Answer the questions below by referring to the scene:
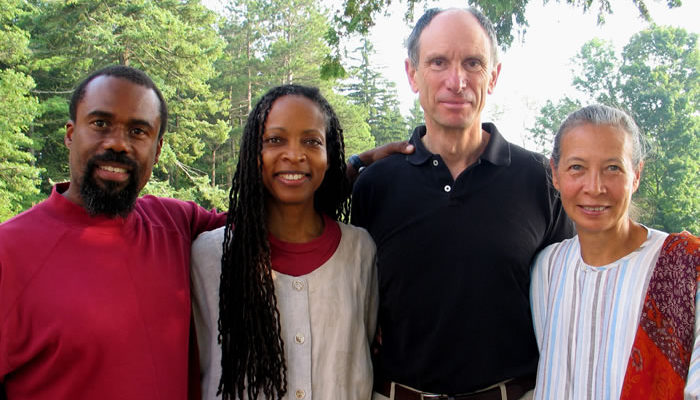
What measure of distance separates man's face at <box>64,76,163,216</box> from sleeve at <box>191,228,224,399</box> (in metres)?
0.37

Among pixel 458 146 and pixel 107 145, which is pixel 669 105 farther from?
pixel 107 145

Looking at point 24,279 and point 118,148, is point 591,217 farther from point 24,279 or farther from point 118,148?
point 24,279

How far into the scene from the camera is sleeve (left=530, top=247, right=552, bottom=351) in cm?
228

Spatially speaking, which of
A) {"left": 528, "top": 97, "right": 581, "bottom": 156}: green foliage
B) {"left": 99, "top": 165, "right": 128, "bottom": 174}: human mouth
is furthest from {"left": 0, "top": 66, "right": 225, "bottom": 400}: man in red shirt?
{"left": 528, "top": 97, "right": 581, "bottom": 156}: green foliage

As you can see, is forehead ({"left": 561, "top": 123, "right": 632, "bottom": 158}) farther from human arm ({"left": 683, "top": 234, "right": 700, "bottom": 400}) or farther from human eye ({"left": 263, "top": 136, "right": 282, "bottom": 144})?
human eye ({"left": 263, "top": 136, "right": 282, "bottom": 144})

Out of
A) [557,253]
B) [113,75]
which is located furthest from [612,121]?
[113,75]

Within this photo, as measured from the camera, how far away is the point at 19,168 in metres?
16.9

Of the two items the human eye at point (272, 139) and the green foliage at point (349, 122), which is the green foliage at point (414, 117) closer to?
the green foliage at point (349, 122)

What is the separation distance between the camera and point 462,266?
7.58ft

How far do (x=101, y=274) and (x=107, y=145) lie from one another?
1.55ft

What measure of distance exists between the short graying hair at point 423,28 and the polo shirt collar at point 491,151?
35cm

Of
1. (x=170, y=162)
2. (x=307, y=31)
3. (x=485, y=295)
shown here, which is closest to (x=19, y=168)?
(x=170, y=162)

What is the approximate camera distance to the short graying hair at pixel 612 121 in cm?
211

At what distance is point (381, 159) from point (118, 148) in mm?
1298
